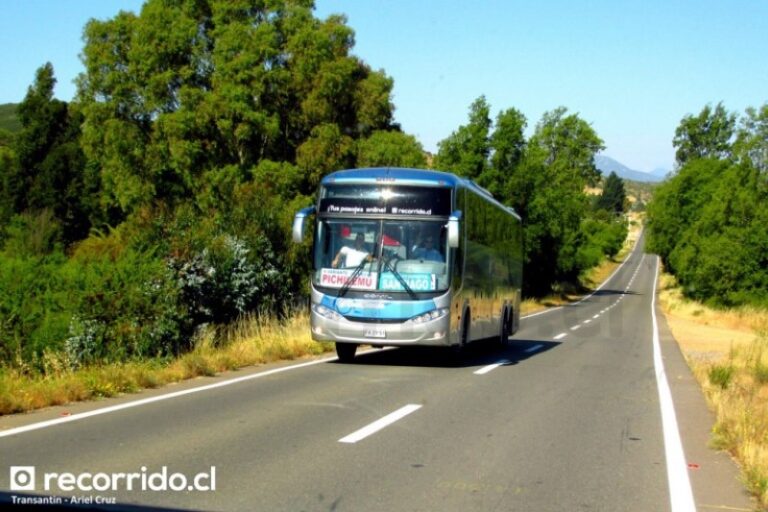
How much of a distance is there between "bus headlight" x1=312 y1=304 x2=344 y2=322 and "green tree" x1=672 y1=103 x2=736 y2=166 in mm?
97541

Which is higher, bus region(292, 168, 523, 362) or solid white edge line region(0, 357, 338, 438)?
bus region(292, 168, 523, 362)

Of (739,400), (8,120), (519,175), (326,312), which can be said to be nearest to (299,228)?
(326,312)

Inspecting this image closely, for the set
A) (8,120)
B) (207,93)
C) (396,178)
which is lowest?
(396,178)

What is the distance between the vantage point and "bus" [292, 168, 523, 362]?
15.2m

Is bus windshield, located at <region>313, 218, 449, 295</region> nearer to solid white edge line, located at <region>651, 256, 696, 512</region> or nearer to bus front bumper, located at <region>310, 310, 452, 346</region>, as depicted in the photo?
bus front bumper, located at <region>310, 310, 452, 346</region>

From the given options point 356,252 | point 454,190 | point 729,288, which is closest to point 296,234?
point 356,252

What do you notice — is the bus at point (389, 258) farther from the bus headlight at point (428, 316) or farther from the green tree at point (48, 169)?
the green tree at point (48, 169)

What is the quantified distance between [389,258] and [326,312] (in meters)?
1.43

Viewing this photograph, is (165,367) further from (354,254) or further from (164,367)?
(354,254)

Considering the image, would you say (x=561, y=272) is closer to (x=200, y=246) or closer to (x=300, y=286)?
(x=300, y=286)

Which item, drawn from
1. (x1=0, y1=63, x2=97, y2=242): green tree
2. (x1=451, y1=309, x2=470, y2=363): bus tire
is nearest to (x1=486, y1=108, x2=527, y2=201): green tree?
(x1=0, y1=63, x2=97, y2=242): green tree

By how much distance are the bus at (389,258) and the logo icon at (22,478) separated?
8.38m

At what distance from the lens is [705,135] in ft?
Answer: 347

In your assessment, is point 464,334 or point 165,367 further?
point 464,334
